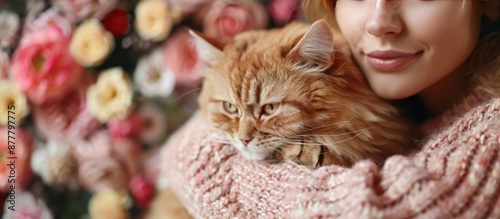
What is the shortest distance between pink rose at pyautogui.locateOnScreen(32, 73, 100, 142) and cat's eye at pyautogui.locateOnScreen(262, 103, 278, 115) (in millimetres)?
908

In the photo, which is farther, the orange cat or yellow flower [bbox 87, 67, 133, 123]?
yellow flower [bbox 87, 67, 133, 123]

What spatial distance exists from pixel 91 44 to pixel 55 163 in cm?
43

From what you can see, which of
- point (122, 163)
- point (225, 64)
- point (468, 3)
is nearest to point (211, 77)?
point (225, 64)

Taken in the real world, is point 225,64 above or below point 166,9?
above

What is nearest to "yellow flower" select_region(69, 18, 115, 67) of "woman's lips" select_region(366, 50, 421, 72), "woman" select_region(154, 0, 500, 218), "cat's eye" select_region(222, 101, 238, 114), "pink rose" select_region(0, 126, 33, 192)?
"pink rose" select_region(0, 126, 33, 192)

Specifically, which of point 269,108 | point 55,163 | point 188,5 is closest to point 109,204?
point 55,163

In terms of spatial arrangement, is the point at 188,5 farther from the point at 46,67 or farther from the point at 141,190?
the point at 141,190

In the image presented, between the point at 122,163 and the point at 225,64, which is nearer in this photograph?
the point at 225,64

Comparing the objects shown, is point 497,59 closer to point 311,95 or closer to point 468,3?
point 468,3

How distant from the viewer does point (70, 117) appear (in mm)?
1730

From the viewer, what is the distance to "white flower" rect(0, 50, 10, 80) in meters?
1.74

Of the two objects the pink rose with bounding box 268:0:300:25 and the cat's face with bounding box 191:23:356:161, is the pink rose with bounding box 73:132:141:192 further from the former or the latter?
the cat's face with bounding box 191:23:356:161

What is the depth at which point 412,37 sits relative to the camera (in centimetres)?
91

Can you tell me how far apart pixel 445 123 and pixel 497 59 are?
157 mm
